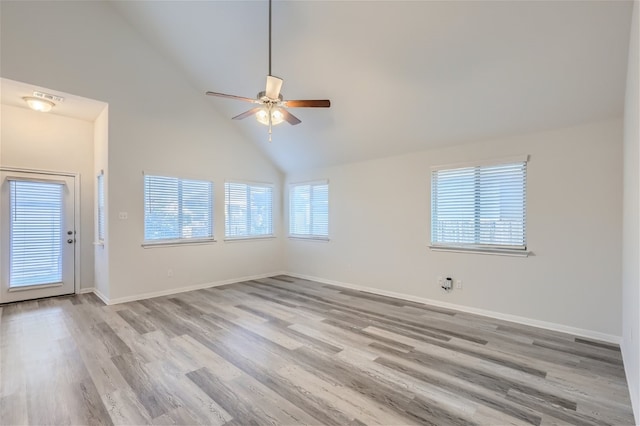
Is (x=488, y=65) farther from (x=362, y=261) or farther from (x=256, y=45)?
(x=362, y=261)

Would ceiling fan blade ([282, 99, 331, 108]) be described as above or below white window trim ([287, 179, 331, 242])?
above

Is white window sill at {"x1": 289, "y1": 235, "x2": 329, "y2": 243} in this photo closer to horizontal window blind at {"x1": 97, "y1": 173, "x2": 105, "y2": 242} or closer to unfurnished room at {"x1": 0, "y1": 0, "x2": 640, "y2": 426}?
unfurnished room at {"x1": 0, "y1": 0, "x2": 640, "y2": 426}

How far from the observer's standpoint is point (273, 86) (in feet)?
10.2

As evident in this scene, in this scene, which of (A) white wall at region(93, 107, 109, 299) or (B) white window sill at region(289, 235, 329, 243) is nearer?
(A) white wall at region(93, 107, 109, 299)

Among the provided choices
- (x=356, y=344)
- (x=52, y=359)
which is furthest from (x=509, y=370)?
(x=52, y=359)

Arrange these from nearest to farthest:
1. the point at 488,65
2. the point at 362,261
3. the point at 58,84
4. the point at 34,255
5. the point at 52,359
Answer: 1. the point at 52,359
2. the point at 488,65
3. the point at 58,84
4. the point at 34,255
5. the point at 362,261

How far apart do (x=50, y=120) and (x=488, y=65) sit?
22.0 ft

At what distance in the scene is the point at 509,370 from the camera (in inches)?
106

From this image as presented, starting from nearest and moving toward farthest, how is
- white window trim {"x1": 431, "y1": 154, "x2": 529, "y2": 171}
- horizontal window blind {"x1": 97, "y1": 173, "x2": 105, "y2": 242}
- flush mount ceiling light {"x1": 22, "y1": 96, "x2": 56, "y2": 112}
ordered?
white window trim {"x1": 431, "y1": 154, "x2": 529, "y2": 171} → flush mount ceiling light {"x1": 22, "y1": 96, "x2": 56, "y2": 112} → horizontal window blind {"x1": 97, "y1": 173, "x2": 105, "y2": 242}

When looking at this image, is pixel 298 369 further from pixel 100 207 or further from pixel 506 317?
pixel 100 207

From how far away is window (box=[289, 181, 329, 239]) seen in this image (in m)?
6.39

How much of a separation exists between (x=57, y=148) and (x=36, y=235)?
1.52 m

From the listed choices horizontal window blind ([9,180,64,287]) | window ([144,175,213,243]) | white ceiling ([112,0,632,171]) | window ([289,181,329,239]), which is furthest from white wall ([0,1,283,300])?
horizontal window blind ([9,180,64,287])

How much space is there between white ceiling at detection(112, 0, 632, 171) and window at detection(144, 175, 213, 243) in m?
1.83
